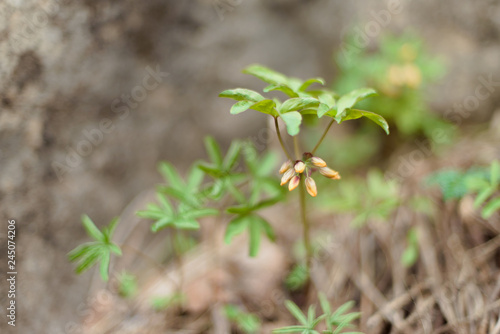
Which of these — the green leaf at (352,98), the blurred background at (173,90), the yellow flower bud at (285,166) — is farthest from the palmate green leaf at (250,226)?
the blurred background at (173,90)

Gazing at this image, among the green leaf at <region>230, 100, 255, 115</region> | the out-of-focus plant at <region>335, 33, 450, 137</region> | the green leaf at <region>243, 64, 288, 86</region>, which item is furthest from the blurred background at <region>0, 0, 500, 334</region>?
the green leaf at <region>230, 100, 255, 115</region>

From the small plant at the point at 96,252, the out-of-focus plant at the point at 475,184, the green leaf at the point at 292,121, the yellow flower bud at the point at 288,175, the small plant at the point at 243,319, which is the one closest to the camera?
the green leaf at the point at 292,121

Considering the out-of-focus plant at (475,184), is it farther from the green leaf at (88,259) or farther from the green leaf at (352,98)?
the green leaf at (88,259)

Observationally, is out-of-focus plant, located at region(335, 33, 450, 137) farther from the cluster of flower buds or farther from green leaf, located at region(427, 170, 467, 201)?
the cluster of flower buds

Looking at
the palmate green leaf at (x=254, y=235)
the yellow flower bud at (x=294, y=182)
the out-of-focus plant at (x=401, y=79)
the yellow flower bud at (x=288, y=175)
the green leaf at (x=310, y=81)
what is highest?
the out-of-focus plant at (x=401, y=79)

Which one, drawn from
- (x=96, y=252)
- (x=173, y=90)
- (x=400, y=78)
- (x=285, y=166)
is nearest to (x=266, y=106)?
(x=285, y=166)

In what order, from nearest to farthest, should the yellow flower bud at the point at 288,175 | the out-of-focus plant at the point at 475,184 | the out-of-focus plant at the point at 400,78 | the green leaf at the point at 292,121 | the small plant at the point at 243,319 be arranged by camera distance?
1. the green leaf at the point at 292,121
2. the yellow flower bud at the point at 288,175
3. the out-of-focus plant at the point at 475,184
4. the small plant at the point at 243,319
5. the out-of-focus plant at the point at 400,78
